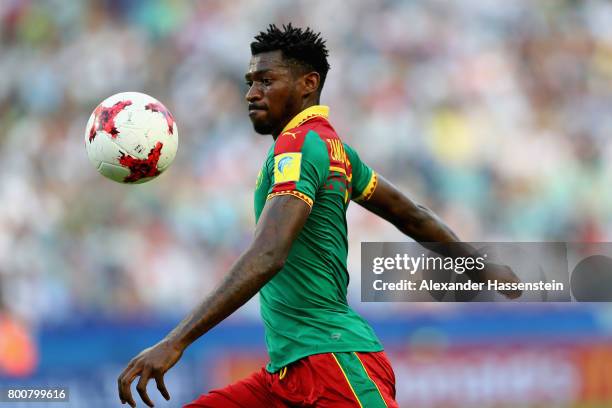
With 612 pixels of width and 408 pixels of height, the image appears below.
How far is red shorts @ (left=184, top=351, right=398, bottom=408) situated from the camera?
13.0ft

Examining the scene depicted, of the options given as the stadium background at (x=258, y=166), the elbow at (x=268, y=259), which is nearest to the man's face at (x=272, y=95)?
the elbow at (x=268, y=259)

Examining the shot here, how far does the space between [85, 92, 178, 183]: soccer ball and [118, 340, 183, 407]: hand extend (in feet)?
4.98

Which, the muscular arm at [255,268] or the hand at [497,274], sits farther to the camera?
the hand at [497,274]

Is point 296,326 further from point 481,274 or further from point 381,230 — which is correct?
point 381,230

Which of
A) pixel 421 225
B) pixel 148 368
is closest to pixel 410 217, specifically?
pixel 421 225

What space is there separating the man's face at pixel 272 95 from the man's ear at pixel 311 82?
5 centimetres

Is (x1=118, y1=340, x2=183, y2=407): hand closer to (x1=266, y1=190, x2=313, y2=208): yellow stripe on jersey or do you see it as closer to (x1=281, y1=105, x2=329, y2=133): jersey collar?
(x1=266, y1=190, x2=313, y2=208): yellow stripe on jersey

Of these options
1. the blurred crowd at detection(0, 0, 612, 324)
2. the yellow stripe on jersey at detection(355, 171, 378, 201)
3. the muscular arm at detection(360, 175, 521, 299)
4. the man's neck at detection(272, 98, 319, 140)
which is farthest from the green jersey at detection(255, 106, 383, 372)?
the blurred crowd at detection(0, 0, 612, 324)

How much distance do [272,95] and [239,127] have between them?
7.28 meters

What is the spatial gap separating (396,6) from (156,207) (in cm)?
390

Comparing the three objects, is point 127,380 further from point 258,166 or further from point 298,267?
point 258,166

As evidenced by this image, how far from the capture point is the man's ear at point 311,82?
4551 millimetres

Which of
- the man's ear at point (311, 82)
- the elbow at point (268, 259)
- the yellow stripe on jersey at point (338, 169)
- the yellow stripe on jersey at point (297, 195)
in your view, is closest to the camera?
the elbow at point (268, 259)

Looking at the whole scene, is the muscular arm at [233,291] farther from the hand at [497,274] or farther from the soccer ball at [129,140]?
the hand at [497,274]
